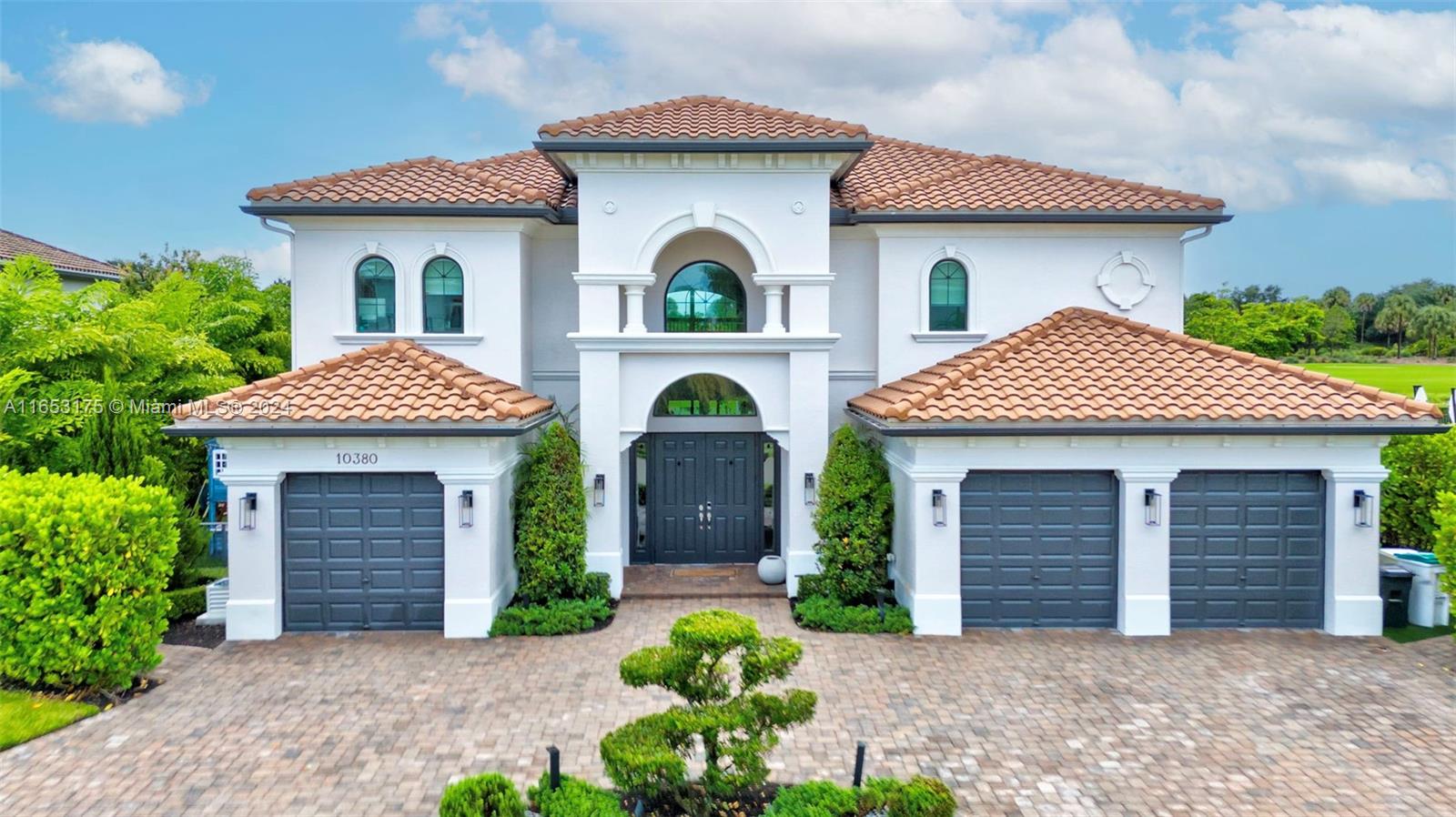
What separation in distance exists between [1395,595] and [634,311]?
1294 cm

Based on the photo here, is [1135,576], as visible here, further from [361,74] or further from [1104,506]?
[361,74]

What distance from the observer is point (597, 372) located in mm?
13555

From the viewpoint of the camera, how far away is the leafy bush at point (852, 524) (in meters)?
12.7

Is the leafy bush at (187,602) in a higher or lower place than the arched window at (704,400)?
lower

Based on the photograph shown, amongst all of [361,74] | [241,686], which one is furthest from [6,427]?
[361,74]

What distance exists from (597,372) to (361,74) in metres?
17.9

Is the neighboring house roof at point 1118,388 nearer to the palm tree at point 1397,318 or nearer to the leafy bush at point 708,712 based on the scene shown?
the leafy bush at point 708,712

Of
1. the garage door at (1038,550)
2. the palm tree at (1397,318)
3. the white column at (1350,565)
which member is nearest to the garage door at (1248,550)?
the white column at (1350,565)

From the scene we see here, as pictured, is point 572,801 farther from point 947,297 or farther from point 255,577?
point 947,297

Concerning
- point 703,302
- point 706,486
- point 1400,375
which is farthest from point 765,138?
point 1400,375

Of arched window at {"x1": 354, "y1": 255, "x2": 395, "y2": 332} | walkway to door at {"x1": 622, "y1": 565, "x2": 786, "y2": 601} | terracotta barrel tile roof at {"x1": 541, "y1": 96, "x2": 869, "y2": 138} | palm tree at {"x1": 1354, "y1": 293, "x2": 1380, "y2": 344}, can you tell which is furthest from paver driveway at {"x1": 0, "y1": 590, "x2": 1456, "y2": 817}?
palm tree at {"x1": 1354, "y1": 293, "x2": 1380, "y2": 344}

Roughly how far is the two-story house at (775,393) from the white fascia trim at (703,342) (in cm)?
5

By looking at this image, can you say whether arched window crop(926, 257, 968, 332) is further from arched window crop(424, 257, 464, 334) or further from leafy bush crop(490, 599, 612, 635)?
arched window crop(424, 257, 464, 334)

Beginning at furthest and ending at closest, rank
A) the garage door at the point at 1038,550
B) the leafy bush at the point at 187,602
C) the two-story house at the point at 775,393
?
the leafy bush at the point at 187,602 → the garage door at the point at 1038,550 → the two-story house at the point at 775,393
